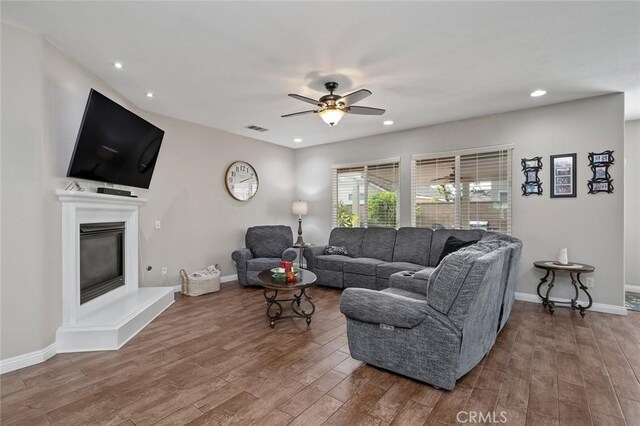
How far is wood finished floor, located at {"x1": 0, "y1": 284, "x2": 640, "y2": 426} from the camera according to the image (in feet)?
6.18

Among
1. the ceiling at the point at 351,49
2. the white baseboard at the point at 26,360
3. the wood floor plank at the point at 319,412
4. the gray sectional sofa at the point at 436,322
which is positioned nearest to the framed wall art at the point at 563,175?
the ceiling at the point at 351,49

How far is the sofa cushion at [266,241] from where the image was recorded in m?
5.45

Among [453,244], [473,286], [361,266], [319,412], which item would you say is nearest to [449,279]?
[473,286]

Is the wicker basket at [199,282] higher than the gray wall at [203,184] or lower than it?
lower

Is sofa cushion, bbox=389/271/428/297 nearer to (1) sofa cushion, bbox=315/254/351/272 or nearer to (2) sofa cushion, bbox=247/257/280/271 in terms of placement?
(1) sofa cushion, bbox=315/254/351/272

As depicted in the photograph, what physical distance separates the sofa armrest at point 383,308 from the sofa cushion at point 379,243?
2677 mm

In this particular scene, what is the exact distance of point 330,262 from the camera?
5066 millimetres

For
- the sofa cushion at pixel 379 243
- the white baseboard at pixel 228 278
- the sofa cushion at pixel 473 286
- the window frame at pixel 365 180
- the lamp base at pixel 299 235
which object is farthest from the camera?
the lamp base at pixel 299 235

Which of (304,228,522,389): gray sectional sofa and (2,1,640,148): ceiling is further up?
(2,1,640,148): ceiling

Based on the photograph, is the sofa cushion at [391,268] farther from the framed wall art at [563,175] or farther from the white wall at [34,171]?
the white wall at [34,171]

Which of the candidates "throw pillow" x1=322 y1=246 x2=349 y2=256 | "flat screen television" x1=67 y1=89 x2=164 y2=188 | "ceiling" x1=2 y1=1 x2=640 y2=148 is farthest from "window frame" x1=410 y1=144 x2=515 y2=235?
"flat screen television" x1=67 y1=89 x2=164 y2=188

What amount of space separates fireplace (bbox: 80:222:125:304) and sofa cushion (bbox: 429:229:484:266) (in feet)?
14.0

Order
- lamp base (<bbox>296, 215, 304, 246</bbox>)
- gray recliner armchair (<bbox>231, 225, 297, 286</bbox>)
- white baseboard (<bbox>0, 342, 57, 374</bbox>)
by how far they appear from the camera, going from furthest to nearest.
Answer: lamp base (<bbox>296, 215, 304, 246</bbox>) → gray recliner armchair (<bbox>231, 225, 297, 286</bbox>) → white baseboard (<bbox>0, 342, 57, 374</bbox>)

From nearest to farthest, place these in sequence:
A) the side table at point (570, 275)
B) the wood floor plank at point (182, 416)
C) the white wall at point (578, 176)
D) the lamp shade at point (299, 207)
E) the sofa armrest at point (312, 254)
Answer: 1. the wood floor plank at point (182, 416)
2. the side table at point (570, 275)
3. the white wall at point (578, 176)
4. the sofa armrest at point (312, 254)
5. the lamp shade at point (299, 207)
